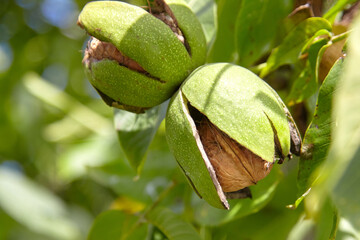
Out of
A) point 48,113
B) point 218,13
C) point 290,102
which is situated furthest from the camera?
point 48,113

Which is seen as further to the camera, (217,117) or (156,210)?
(156,210)

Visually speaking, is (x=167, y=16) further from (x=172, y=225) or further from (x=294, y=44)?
(x=172, y=225)

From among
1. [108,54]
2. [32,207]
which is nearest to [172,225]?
[108,54]

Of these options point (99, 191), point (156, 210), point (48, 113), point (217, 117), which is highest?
point (217, 117)

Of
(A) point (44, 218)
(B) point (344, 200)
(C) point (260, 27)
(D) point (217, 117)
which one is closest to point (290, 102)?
(C) point (260, 27)

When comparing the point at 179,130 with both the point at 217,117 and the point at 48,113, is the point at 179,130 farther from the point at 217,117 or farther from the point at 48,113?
the point at 48,113

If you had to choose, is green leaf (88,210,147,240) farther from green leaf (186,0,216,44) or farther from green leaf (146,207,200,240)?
green leaf (186,0,216,44)

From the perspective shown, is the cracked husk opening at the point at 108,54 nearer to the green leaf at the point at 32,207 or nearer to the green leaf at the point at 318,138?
the green leaf at the point at 318,138
